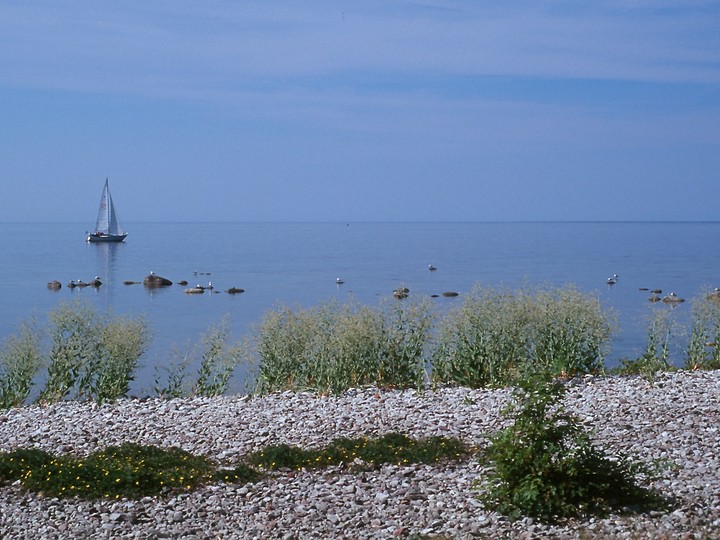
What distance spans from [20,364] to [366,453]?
17.4 feet

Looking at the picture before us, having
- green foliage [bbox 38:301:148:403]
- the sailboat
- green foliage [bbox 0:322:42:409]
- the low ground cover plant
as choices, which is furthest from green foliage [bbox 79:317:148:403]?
the sailboat

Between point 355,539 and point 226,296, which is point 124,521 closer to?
point 355,539

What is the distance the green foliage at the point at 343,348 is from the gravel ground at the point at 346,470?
0.52 metres

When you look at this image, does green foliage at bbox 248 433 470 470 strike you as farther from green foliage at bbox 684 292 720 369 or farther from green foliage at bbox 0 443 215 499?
green foliage at bbox 684 292 720 369

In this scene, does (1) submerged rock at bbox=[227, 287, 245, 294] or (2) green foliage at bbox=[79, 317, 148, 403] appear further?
(1) submerged rock at bbox=[227, 287, 245, 294]

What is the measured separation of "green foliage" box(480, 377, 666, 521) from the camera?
510 cm

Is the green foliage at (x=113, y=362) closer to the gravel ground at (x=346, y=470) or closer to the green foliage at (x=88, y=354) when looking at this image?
the green foliage at (x=88, y=354)

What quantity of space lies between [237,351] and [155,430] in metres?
2.28

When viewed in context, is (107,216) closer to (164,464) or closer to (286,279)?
(286,279)

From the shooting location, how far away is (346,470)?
6.17 meters

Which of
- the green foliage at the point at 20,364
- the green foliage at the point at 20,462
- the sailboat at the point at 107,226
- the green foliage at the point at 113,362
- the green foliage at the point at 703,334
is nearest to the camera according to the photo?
the green foliage at the point at 20,462

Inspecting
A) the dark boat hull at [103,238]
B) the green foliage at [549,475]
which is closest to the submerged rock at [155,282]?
the green foliage at [549,475]

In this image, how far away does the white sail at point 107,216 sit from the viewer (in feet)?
222

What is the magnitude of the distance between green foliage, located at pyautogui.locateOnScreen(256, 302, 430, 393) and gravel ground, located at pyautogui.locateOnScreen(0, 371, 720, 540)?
1.71ft
